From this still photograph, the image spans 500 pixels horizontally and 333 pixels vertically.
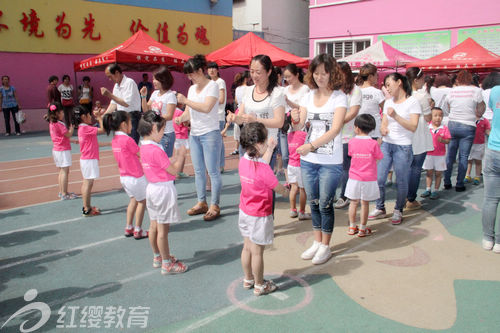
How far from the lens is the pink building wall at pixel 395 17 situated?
16.4 meters

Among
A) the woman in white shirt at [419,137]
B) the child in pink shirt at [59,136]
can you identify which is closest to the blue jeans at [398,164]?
the woman in white shirt at [419,137]

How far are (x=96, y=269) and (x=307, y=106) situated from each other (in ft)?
8.72

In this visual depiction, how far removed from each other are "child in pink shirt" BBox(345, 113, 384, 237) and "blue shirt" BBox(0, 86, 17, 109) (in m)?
13.5

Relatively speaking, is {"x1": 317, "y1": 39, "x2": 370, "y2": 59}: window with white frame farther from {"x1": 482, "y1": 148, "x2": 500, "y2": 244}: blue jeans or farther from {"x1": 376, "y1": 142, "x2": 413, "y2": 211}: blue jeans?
{"x1": 482, "y1": 148, "x2": 500, "y2": 244}: blue jeans

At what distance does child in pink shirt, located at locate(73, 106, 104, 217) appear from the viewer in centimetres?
541

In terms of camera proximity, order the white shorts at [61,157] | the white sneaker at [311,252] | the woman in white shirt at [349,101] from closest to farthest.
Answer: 1. the white sneaker at [311,252]
2. the woman in white shirt at [349,101]
3. the white shorts at [61,157]

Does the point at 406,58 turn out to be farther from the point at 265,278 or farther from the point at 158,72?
the point at 265,278

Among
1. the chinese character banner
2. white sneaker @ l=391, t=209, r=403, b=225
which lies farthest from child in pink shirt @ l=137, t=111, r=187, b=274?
the chinese character banner

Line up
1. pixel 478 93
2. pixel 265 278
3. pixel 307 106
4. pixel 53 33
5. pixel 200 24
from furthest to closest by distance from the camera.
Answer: pixel 200 24 < pixel 53 33 < pixel 478 93 < pixel 307 106 < pixel 265 278

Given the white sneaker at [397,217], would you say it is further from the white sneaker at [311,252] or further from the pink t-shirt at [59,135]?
the pink t-shirt at [59,135]

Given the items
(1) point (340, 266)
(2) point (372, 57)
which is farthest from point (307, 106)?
(2) point (372, 57)

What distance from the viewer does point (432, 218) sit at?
536cm

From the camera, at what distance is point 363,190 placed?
467 centimetres

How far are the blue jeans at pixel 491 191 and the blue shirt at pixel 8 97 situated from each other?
48.5ft
